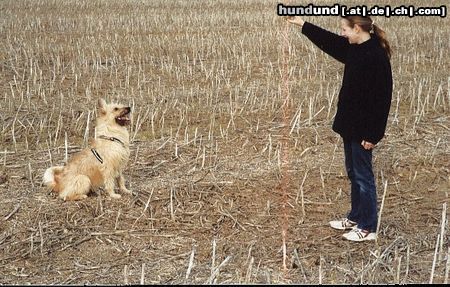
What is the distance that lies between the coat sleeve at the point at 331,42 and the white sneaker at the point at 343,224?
4.65 ft

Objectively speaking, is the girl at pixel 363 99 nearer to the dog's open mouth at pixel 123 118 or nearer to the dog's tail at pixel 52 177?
the dog's open mouth at pixel 123 118

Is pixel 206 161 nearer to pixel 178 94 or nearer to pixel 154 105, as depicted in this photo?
pixel 154 105

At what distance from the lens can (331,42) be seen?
4.77 meters

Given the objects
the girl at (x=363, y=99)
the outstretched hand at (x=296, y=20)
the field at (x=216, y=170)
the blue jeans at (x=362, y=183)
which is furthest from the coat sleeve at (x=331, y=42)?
the field at (x=216, y=170)

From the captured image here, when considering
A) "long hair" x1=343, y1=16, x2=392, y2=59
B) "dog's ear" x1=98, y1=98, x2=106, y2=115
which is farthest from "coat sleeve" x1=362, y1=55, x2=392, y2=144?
"dog's ear" x1=98, y1=98, x2=106, y2=115

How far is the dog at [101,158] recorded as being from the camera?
17.9 feet

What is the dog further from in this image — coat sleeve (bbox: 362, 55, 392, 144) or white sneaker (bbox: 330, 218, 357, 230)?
coat sleeve (bbox: 362, 55, 392, 144)

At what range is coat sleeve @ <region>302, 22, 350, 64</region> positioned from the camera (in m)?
4.70

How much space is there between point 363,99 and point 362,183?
0.71 metres

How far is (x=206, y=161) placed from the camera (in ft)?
21.9

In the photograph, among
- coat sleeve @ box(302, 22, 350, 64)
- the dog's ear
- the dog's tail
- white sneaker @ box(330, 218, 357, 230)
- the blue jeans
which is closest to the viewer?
the blue jeans

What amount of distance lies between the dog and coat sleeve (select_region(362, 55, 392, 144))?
7.56 feet

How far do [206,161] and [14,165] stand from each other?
221cm

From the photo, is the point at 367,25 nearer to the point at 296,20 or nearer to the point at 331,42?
the point at 331,42
